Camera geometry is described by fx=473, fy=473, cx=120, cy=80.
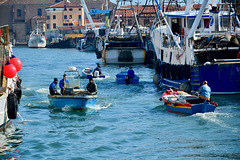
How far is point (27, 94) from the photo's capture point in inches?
1318

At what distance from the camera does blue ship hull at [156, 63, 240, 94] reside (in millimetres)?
29125

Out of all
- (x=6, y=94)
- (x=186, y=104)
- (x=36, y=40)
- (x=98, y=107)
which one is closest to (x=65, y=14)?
(x=36, y=40)

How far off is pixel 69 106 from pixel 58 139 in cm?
541

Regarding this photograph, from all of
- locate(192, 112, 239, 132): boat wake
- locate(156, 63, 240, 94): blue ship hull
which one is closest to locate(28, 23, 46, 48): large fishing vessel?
locate(156, 63, 240, 94): blue ship hull

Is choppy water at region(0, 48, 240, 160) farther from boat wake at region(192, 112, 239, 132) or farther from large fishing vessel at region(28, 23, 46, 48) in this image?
large fishing vessel at region(28, 23, 46, 48)

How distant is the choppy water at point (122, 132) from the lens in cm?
1803

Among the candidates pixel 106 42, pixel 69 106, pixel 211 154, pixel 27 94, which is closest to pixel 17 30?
pixel 106 42

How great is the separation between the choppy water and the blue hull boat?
39 cm

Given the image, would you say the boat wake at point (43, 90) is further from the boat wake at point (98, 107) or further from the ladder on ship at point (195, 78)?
the ladder on ship at point (195, 78)

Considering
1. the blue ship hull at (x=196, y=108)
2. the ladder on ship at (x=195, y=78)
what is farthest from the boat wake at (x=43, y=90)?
the blue ship hull at (x=196, y=108)

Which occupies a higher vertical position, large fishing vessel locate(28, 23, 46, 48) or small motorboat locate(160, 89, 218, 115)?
large fishing vessel locate(28, 23, 46, 48)

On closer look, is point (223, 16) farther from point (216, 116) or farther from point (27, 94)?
point (27, 94)

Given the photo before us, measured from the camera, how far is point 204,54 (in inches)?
1228

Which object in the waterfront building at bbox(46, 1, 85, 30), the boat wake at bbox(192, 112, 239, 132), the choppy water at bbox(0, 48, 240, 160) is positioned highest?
the waterfront building at bbox(46, 1, 85, 30)
